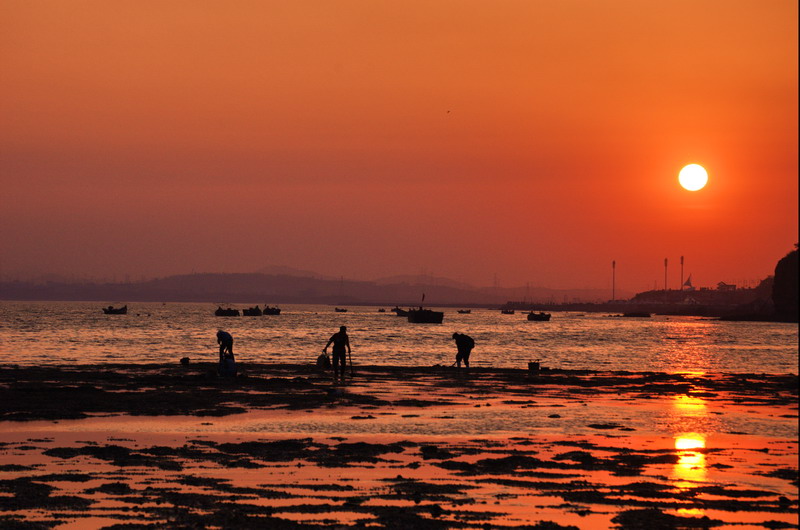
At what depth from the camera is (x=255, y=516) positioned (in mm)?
13609

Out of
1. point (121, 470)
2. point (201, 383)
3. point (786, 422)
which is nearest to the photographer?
point (121, 470)

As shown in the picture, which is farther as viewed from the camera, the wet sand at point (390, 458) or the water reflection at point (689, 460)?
the water reflection at point (689, 460)

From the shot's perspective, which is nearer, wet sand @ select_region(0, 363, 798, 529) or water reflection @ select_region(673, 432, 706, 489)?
wet sand @ select_region(0, 363, 798, 529)

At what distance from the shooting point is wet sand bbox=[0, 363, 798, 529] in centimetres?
1397

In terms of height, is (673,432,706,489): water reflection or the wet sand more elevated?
(673,432,706,489): water reflection

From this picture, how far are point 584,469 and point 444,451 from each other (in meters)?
3.14

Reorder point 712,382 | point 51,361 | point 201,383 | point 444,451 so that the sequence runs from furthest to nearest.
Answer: point 51,361, point 712,382, point 201,383, point 444,451

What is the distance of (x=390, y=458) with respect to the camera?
62.8 ft

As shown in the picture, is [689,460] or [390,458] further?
[689,460]

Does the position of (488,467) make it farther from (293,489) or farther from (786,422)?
(786,422)

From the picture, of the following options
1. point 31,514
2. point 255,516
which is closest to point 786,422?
point 255,516

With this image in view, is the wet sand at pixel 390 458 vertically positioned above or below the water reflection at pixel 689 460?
below

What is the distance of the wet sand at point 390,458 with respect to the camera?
45.8 ft

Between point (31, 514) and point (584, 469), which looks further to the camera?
point (584, 469)
